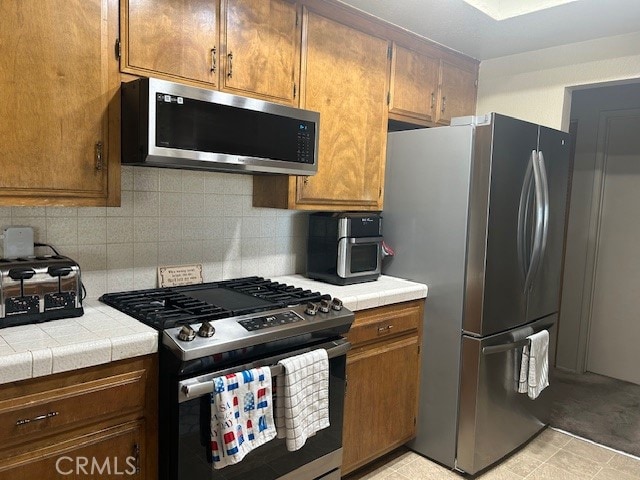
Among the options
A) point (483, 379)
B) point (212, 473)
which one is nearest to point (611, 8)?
point (483, 379)

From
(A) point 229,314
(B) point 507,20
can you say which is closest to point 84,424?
(A) point 229,314

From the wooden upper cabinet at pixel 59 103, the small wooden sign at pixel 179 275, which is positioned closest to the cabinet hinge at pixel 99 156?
the wooden upper cabinet at pixel 59 103

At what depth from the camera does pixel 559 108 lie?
2.88 metres

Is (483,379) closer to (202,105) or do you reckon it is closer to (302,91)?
(302,91)

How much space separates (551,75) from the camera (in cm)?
290

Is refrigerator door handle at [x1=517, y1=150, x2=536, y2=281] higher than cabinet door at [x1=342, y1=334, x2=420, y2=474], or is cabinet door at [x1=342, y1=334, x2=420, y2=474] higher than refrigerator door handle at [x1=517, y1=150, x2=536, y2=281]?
refrigerator door handle at [x1=517, y1=150, x2=536, y2=281]

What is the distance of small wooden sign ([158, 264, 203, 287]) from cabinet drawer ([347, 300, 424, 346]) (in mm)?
754

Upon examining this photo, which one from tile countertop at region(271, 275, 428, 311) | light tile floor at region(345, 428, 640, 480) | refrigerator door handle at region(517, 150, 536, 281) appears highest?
refrigerator door handle at region(517, 150, 536, 281)

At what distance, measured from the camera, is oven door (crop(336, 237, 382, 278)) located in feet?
7.99

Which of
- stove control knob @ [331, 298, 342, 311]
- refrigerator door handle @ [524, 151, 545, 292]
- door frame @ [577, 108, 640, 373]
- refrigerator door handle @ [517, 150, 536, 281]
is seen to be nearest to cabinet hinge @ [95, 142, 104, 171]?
stove control knob @ [331, 298, 342, 311]

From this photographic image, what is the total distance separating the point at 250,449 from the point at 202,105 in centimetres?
118

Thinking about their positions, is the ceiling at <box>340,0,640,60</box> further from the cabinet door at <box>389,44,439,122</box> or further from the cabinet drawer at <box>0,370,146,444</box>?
the cabinet drawer at <box>0,370,146,444</box>

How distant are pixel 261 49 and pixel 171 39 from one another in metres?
0.40

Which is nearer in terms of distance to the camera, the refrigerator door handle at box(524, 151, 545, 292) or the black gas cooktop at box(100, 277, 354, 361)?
the black gas cooktop at box(100, 277, 354, 361)
